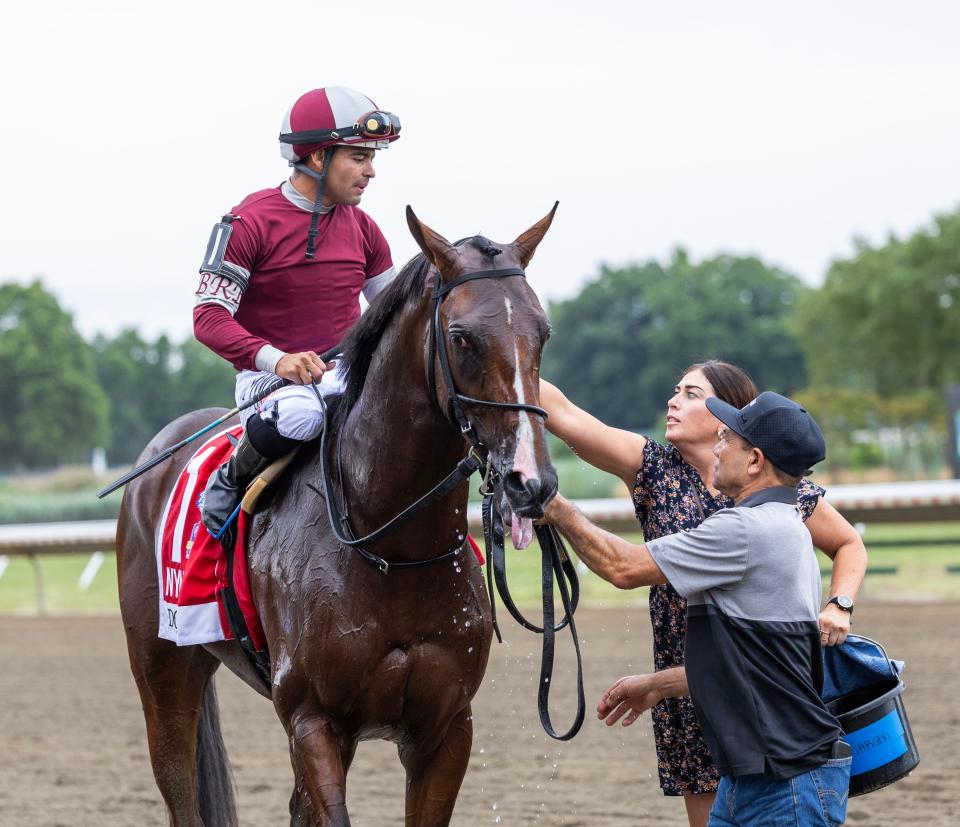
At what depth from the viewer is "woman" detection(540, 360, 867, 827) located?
3.82 meters

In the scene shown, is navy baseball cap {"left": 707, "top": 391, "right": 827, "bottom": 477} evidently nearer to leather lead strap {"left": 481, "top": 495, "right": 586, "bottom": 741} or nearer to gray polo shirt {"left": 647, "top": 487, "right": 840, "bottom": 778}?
gray polo shirt {"left": 647, "top": 487, "right": 840, "bottom": 778}

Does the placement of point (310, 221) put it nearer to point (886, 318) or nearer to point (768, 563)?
point (768, 563)

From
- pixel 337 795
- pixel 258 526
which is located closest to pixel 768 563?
pixel 337 795

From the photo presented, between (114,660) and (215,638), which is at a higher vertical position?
(215,638)

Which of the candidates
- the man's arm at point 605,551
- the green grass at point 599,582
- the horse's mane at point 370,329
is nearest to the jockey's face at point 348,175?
the horse's mane at point 370,329

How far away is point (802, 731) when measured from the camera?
3.07 m

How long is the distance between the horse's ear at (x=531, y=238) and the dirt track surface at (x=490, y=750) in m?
3.19

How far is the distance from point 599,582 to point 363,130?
41.8ft

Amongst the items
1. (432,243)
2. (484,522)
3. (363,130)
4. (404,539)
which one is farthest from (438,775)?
(363,130)

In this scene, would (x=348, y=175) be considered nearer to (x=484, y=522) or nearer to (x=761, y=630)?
(x=484, y=522)

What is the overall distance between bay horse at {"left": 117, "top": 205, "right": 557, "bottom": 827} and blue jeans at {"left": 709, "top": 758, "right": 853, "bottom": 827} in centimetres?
81

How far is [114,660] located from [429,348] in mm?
9038

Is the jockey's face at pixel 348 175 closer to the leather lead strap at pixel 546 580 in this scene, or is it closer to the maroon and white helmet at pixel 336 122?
the maroon and white helmet at pixel 336 122

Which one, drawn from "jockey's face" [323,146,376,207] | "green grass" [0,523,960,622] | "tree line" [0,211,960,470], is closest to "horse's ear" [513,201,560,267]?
"jockey's face" [323,146,376,207]
